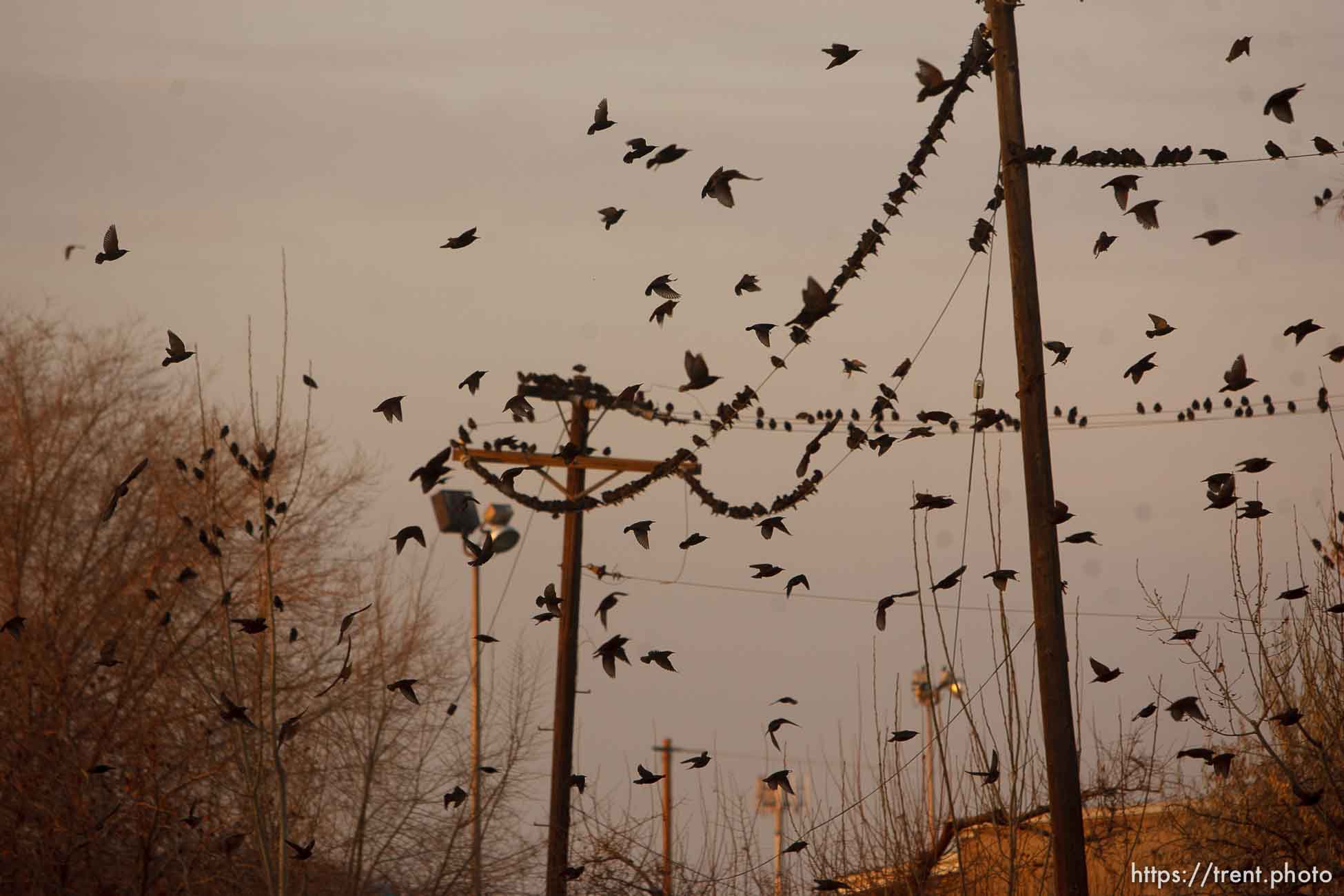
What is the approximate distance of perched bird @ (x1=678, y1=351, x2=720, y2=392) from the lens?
5051 millimetres

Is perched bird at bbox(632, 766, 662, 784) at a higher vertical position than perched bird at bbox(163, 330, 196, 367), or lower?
lower

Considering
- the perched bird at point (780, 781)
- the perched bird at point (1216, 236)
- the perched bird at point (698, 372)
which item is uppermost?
the perched bird at point (1216, 236)

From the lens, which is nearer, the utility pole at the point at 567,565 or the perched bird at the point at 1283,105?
the perched bird at the point at 1283,105

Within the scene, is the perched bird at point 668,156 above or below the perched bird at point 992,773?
above

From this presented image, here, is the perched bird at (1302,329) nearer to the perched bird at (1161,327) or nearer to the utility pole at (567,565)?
the perched bird at (1161,327)

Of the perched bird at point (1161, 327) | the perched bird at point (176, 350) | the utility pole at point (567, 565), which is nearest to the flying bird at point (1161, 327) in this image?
the perched bird at point (1161, 327)

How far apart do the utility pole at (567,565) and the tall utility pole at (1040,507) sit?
7701 millimetres

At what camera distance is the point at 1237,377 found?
5.90m

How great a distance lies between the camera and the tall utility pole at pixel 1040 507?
669 cm

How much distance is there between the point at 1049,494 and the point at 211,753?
1473 centimetres

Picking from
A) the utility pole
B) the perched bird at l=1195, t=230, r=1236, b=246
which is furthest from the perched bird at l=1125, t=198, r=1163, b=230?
the utility pole

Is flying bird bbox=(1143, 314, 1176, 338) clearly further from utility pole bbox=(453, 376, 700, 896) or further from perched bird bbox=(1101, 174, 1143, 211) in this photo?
utility pole bbox=(453, 376, 700, 896)

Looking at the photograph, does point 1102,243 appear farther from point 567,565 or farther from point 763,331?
point 567,565

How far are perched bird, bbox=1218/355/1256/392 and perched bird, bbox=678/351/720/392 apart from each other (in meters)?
2.29
